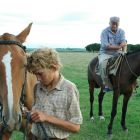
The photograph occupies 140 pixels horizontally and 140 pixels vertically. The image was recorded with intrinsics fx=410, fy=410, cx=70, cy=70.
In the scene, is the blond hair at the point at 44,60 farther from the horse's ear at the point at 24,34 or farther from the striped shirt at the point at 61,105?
the horse's ear at the point at 24,34

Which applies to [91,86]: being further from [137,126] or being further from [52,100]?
[52,100]

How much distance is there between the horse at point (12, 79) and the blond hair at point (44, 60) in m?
0.46

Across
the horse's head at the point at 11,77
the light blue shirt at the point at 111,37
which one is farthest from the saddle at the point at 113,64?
the horse's head at the point at 11,77

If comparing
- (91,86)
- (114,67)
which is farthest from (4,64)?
(91,86)

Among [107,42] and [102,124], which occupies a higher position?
[107,42]

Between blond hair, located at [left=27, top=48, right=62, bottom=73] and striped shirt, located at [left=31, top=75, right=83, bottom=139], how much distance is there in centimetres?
22

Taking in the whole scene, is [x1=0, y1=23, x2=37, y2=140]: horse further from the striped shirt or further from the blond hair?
the blond hair

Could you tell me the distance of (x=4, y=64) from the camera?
4.27 metres

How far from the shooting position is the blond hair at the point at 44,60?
12.0 ft

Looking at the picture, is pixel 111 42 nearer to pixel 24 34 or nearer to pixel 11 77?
pixel 24 34

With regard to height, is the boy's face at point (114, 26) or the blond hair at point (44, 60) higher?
the boy's face at point (114, 26)

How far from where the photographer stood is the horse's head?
388 centimetres

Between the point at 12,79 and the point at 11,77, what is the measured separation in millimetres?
23

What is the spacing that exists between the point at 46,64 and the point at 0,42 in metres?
1.21
